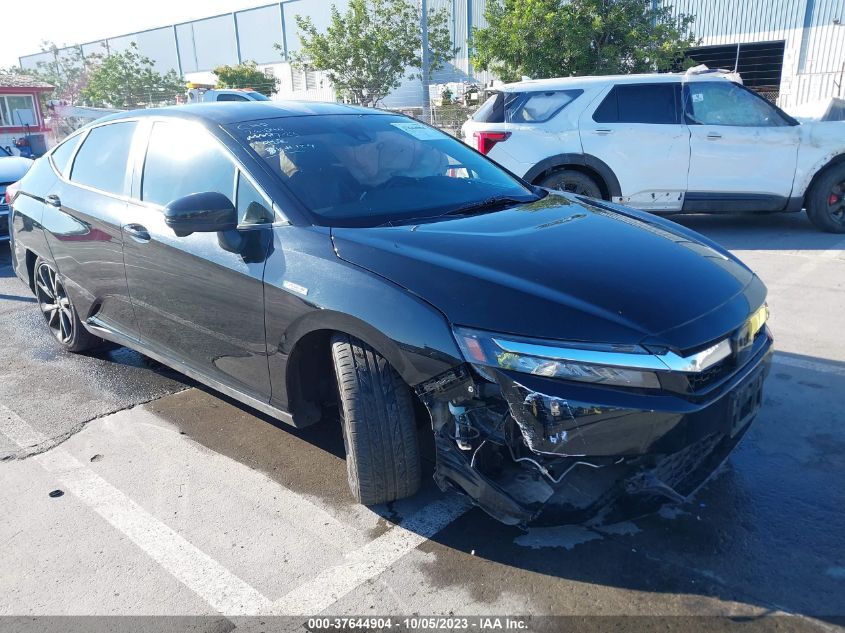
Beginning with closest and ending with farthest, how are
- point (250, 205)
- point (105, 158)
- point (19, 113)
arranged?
point (250, 205), point (105, 158), point (19, 113)

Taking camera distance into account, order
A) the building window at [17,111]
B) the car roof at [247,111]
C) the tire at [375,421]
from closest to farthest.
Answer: the tire at [375,421] → the car roof at [247,111] → the building window at [17,111]

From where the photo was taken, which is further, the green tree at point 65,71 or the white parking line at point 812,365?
the green tree at point 65,71

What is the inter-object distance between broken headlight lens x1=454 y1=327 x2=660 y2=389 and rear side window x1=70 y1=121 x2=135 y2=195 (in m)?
2.69

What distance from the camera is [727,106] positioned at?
788 cm

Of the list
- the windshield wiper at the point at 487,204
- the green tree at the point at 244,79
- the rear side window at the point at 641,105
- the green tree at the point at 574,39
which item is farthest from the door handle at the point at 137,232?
the green tree at the point at 244,79

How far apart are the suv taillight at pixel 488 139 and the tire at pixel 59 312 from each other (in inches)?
193

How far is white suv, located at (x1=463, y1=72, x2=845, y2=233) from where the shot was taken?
780cm

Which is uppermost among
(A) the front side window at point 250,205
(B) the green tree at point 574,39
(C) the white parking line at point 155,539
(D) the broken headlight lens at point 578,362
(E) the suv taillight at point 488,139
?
(B) the green tree at point 574,39

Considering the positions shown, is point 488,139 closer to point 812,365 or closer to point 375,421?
point 812,365

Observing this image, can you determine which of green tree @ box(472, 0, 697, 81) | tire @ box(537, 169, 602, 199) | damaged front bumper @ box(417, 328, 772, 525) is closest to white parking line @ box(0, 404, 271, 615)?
damaged front bumper @ box(417, 328, 772, 525)

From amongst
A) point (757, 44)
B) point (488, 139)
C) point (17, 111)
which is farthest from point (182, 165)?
point (757, 44)

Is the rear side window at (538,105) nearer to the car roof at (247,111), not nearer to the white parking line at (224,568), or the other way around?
the car roof at (247,111)

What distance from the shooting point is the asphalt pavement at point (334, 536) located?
247 cm

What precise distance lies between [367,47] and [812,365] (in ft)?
72.0
